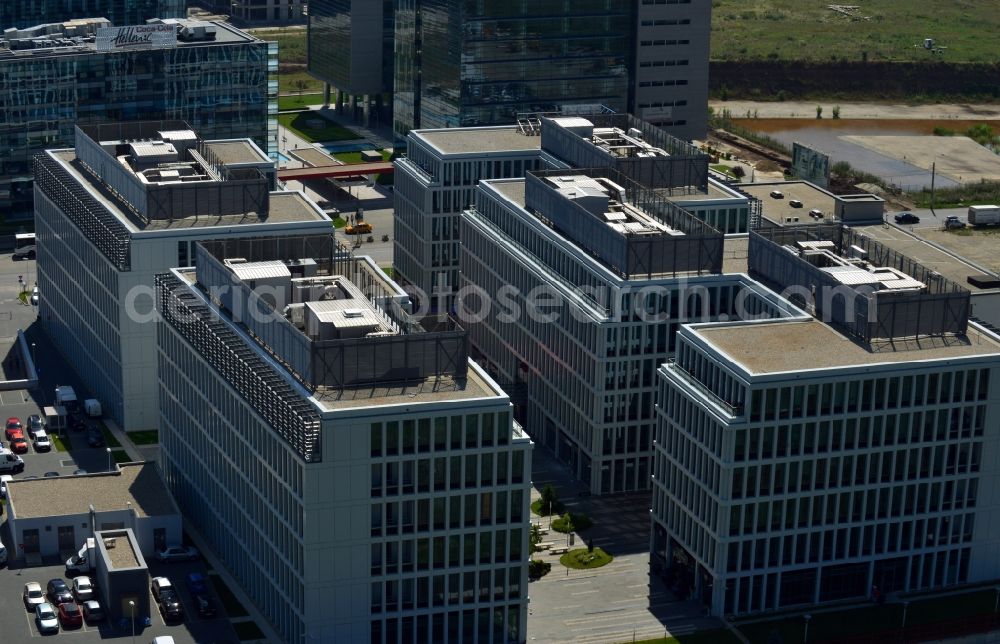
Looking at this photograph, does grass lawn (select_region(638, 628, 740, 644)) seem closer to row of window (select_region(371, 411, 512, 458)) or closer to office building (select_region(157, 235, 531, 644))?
office building (select_region(157, 235, 531, 644))

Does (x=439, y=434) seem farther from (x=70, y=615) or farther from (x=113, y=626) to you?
(x=70, y=615)

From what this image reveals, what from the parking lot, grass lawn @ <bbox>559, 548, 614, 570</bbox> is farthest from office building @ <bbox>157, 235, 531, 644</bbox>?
grass lawn @ <bbox>559, 548, 614, 570</bbox>

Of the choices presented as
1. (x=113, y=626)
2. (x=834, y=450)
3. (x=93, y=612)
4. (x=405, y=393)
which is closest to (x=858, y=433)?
(x=834, y=450)

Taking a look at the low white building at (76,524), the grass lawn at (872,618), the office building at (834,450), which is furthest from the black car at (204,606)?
the grass lawn at (872,618)

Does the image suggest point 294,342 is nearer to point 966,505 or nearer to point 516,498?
point 516,498

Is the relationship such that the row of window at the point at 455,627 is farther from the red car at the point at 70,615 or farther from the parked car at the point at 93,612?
the red car at the point at 70,615
